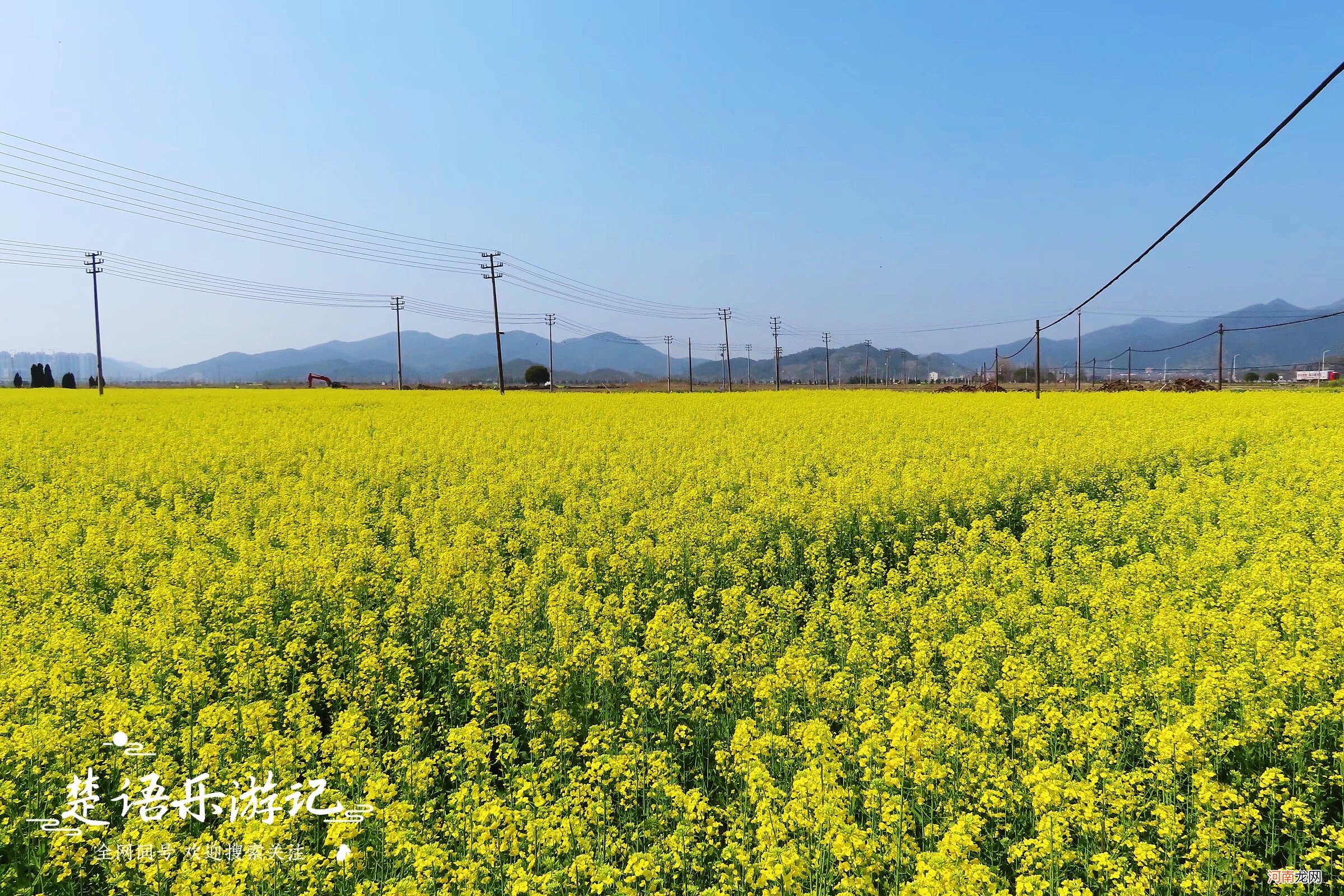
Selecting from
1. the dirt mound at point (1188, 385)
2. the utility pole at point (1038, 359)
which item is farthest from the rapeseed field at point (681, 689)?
the dirt mound at point (1188, 385)

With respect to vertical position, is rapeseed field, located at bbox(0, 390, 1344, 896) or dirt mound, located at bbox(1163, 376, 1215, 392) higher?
dirt mound, located at bbox(1163, 376, 1215, 392)

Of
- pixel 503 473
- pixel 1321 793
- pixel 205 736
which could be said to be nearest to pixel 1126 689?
pixel 1321 793

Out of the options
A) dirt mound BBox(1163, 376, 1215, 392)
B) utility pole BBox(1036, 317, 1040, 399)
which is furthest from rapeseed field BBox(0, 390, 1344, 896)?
dirt mound BBox(1163, 376, 1215, 392)

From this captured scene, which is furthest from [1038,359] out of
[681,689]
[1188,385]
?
[681,689]

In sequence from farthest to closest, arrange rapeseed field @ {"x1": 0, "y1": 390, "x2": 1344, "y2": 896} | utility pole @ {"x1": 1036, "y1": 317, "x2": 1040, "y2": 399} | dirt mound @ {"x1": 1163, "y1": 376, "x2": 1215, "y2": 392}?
1. dirt mound @ {"x1": 1163, "y1": 376, "x2": 1215, "y2": 392}
2. utility pole @ {"x1": 1036, "y1": 317, "x2": 1040, "y2": 399}
3. rapeseed field @ {"x1": 0, "y1": 390, "x2": 1344, "y2": 896}

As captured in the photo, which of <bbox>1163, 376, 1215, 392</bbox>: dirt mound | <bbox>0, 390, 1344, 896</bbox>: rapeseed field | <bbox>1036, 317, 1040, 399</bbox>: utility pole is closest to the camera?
<bbox>0, 390, 1344, 896</bbox>: rapeseed field

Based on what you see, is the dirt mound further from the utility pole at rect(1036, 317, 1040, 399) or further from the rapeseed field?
the rapeseed field

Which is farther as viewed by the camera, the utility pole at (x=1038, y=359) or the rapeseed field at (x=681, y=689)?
the utility pole at (x=1038, y=359)

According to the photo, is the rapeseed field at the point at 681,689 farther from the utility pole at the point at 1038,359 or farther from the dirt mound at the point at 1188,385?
the dirt mound at the point at 1188,385

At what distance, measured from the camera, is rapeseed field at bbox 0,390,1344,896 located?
13.1 ft

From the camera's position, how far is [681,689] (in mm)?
6242

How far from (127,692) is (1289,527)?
13.9 meters

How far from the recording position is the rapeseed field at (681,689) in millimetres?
3982

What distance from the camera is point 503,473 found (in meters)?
15.6
